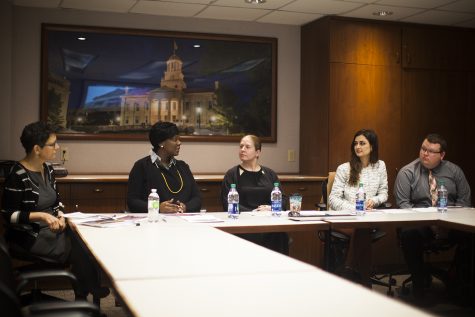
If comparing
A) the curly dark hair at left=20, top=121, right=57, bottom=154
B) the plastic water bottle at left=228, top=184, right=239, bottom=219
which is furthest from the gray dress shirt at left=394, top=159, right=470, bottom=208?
the curly dark hair at left=20, top=121, right=57, bottom=154

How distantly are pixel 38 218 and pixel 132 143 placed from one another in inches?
95.1

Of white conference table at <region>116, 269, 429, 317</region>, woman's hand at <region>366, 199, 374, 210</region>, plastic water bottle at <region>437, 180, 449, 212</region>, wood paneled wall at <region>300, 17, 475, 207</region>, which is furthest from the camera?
wood paneled wall at <region>300, 17, 475, 207</region>

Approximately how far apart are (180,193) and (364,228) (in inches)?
55.5

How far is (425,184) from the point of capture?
4.99m

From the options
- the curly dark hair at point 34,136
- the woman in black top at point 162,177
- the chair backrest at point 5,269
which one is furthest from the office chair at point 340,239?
the chair backrest at point 5,269

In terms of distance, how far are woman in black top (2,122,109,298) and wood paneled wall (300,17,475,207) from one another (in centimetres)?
303

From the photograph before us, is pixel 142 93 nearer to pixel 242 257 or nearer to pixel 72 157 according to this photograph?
pixel 72 157

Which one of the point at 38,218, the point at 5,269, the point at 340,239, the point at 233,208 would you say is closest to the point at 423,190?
the point at 340,239

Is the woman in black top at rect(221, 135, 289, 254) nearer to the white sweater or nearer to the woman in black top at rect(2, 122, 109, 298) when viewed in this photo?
the white sweater

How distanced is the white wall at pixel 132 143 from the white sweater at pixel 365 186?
1661 mm

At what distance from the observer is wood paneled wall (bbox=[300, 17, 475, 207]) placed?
20.1 ft

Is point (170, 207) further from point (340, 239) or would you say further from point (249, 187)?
point (340, 239)

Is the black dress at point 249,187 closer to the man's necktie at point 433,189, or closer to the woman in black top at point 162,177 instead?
the woman in black top at point 162,177

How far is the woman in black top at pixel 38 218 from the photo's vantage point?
148 inches
